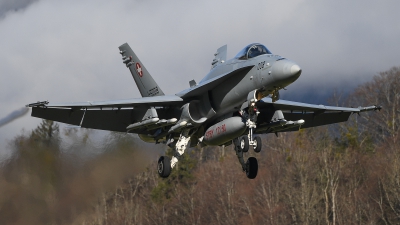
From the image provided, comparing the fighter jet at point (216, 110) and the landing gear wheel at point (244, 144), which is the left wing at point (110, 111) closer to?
the fighter jet at point (216, 110)

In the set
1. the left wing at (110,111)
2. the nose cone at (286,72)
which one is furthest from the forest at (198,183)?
the nose cone at (286,72)

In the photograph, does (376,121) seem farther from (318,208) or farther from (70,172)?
(70,172)

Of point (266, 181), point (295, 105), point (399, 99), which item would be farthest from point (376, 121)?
point (295, 105)

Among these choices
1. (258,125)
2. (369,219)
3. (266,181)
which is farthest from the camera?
(266,181)

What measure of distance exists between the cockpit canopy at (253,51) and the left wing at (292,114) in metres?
1.34

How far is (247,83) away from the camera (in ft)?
53.7

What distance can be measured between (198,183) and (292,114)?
57.3 ft

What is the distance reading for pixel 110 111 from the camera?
60.8ft

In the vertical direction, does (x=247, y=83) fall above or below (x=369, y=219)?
above

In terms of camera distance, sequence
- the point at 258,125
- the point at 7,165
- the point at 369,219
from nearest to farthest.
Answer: the point at 258,125 < the point at 7,165 < the point at 369,219

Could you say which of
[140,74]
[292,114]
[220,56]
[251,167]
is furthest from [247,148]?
[140,74]

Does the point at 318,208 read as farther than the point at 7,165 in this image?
Yes

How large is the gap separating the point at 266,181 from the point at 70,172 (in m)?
17.7

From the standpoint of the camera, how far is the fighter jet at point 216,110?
16234 mm
